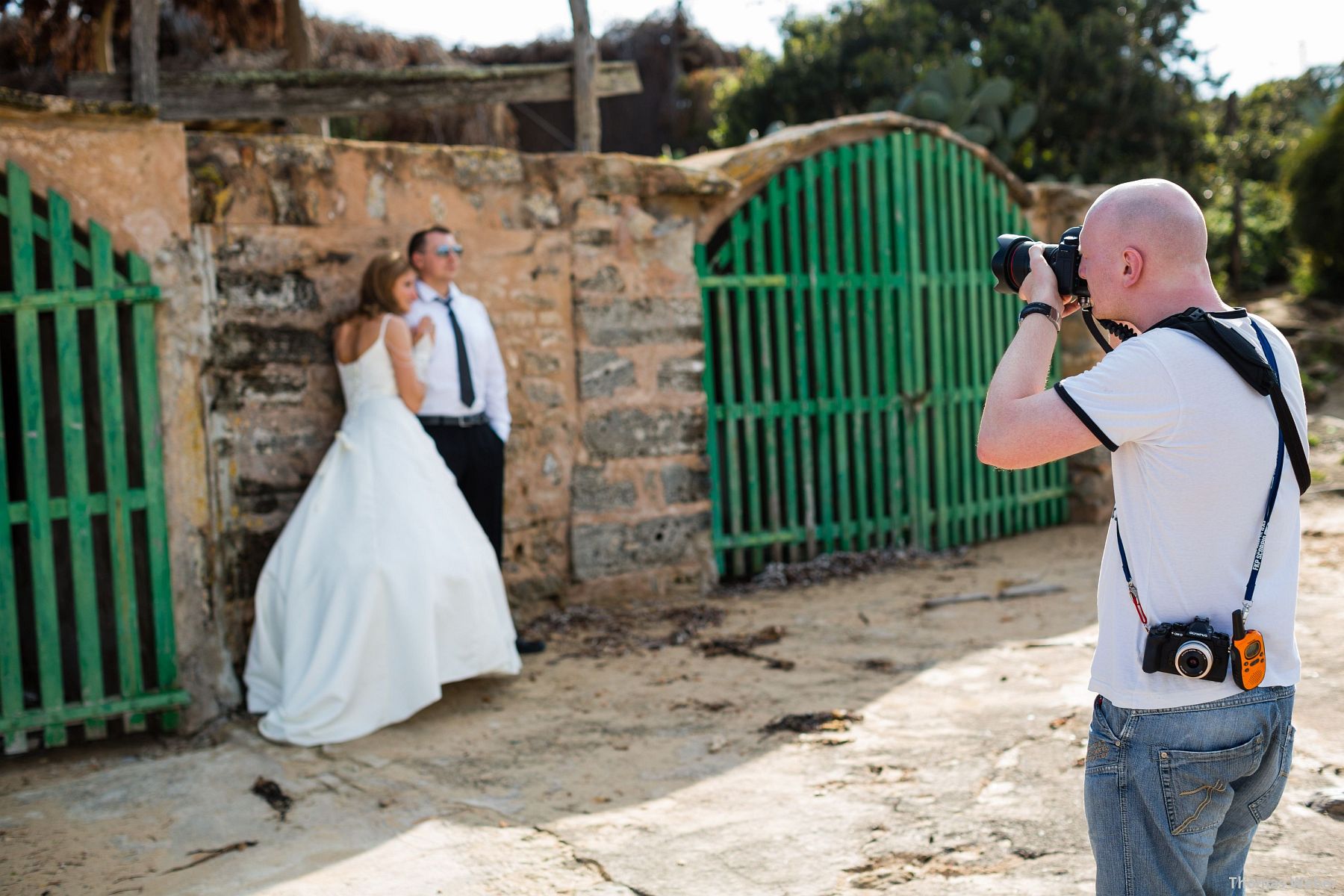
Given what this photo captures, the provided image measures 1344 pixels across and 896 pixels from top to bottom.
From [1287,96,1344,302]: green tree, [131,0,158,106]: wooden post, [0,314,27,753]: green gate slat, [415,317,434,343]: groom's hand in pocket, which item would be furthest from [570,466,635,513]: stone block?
[1287,96,1344,302]: green tree

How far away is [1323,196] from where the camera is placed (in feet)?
38.3

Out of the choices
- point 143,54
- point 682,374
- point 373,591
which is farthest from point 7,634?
point 682,374

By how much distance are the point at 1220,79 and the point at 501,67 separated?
40.5 ft

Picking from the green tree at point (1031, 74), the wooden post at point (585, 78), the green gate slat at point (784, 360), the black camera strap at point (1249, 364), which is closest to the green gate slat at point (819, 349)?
the green gate slat at point (784, 360)

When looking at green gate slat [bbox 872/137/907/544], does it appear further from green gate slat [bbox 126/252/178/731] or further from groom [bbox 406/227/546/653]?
green gate slat [bbox 126/252/178/731]

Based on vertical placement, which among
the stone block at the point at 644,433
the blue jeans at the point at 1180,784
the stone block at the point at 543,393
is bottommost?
the blue jeans at the point at 1180,784

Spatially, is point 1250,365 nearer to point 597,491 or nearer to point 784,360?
point 597,491

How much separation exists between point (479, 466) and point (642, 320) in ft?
4.24

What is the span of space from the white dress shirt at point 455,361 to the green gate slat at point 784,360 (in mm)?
1829

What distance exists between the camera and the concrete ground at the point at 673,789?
2834mm

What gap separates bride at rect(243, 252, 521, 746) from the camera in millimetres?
3996

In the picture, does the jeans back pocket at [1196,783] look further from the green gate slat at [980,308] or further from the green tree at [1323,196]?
the green tree at [1323,196]

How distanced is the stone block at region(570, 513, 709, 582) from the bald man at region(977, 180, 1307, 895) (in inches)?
152

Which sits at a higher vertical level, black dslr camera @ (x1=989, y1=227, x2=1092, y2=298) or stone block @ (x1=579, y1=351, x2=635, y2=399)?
black dslr camera @ (x1=989, y1=227, x2=1092, y2=298)
